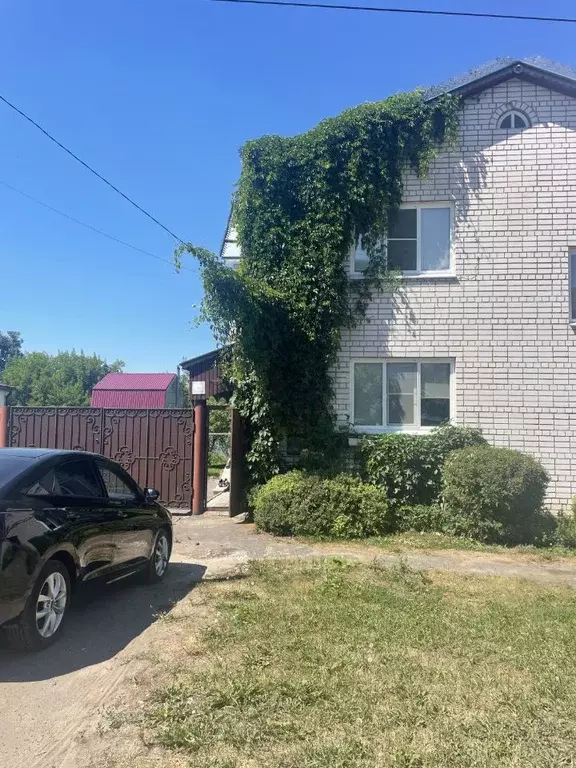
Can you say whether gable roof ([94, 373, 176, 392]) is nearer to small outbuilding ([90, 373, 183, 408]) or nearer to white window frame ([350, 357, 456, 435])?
small outbuilding ([90, 373, 183, 408])

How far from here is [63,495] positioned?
5.13m

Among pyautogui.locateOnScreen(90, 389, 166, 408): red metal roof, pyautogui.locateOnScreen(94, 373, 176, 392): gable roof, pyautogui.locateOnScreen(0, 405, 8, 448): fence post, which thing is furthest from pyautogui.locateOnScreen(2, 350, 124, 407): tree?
pyautogui.locateOnScreen(0, 405, 8, 448): fence post

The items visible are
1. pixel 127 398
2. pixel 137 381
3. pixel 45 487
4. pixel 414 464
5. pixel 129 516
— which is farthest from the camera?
pixel 137 381

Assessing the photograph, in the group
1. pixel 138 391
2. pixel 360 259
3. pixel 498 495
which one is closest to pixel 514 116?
pixel 360 259

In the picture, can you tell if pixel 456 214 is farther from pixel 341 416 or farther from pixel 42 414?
pixel 42 414

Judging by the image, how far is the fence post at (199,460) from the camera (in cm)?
1148

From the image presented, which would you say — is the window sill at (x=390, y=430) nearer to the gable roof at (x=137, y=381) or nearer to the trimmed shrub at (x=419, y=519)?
the trimmed shrub at (x=419, y=519)

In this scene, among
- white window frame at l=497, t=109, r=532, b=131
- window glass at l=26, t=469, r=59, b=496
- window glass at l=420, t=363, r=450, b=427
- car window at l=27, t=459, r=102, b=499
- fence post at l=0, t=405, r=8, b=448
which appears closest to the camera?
window glass at l=26, t=469, r=59, b=496

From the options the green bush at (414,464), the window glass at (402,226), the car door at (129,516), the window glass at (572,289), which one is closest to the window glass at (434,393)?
the green bush at (414,464)

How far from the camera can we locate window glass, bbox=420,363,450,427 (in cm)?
1131

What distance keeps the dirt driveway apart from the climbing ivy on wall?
9.14ft

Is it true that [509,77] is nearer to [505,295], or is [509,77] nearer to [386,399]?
[505,295]

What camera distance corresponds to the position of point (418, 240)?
38.4 ft

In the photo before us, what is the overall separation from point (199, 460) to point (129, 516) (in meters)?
5.36
